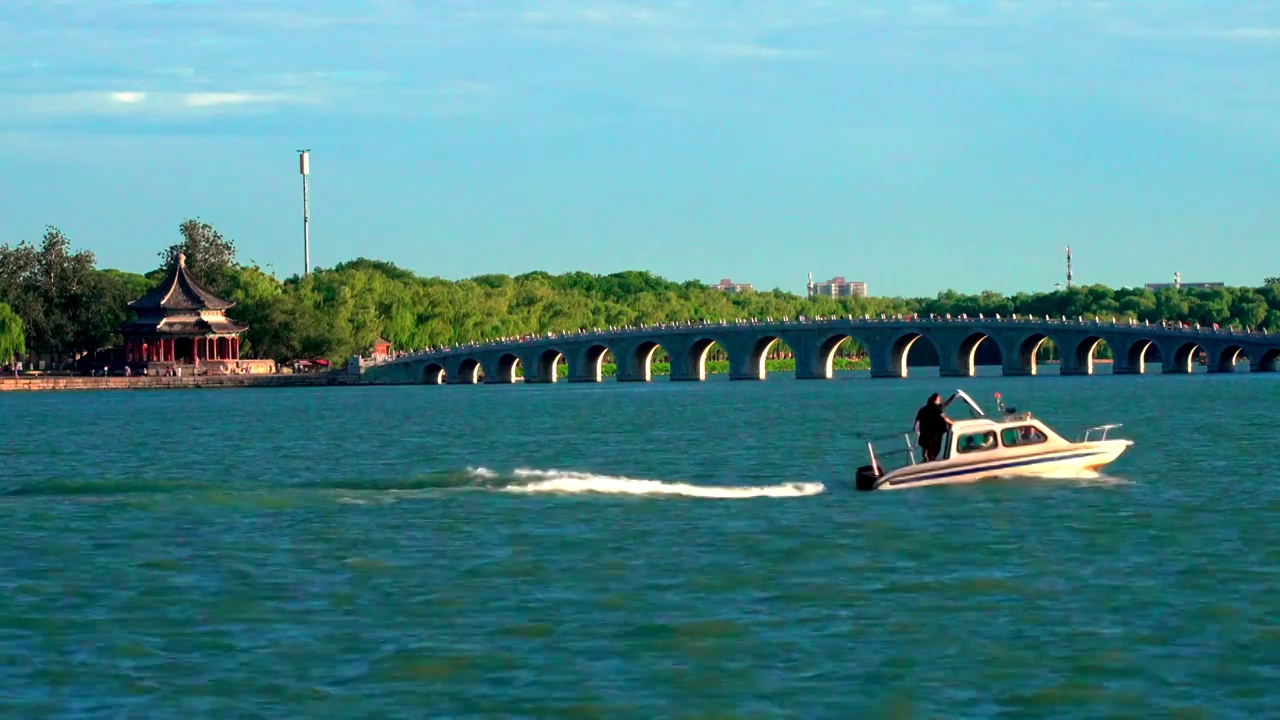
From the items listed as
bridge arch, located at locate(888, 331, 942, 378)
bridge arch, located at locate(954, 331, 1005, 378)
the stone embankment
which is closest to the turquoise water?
the stone embankment

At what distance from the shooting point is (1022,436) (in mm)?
34156

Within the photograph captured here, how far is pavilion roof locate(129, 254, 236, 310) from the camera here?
11875cm

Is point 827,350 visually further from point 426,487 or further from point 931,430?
point 931,430

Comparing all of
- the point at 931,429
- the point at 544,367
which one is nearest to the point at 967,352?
the point at 544,367

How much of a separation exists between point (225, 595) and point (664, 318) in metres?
152

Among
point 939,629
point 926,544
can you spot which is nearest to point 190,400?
point 926,544

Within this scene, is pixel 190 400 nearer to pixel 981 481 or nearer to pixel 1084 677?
pixel 981 481

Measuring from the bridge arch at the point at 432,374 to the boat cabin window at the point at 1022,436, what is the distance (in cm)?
9595

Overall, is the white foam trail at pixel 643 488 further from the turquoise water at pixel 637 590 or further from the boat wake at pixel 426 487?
the turquoise water at pixel 637 590

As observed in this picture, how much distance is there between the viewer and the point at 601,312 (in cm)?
16862

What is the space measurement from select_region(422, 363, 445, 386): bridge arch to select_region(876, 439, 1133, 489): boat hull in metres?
95.2

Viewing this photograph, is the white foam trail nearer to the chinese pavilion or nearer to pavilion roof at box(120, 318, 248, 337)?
pavilion roof at box(120, 318, 248, 337)

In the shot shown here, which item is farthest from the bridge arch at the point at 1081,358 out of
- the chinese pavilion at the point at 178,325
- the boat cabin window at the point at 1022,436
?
the boat cabin window at the point at 1022,436

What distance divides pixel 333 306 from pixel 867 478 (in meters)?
106
